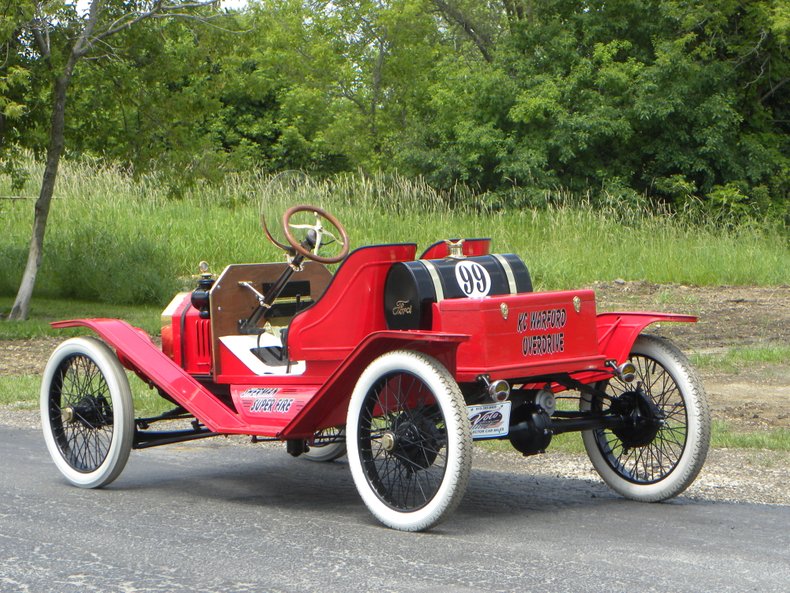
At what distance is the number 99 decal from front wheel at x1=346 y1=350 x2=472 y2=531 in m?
0.60

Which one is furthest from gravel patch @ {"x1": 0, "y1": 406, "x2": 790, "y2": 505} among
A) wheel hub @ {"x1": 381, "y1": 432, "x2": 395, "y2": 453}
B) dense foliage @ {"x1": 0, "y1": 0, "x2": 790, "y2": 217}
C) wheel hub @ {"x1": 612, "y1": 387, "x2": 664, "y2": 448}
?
dense foliage @ {"x1": 0, "y1": 0, "x2": 790, "y2": 217}

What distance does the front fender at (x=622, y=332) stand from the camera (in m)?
5.86

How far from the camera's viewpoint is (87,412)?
6.56 meters

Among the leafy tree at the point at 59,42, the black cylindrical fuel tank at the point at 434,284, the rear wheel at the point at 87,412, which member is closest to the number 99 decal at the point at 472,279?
the black cylindrical fuel tank at the point at 434,284

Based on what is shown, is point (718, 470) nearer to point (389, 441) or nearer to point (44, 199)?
point (389, 441)

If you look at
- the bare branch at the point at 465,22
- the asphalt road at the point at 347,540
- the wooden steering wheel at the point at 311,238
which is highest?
the bare branch at the point at 465,22

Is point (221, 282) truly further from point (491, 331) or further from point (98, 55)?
point (98, 55)

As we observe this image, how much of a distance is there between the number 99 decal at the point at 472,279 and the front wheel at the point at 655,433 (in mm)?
865

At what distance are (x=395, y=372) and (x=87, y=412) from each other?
2.12 metres

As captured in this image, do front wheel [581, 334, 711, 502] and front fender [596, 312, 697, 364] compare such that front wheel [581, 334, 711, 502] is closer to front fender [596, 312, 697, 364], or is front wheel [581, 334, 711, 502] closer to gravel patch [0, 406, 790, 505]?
front fender [596, 312, 697, 364]

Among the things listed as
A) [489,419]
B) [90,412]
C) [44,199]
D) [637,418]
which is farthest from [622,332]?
[44,199]

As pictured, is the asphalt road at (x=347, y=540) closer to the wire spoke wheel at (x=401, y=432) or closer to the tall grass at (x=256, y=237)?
the wire spoke wheel at (x=401, y=432)

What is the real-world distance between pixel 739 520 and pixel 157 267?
15364 millimetres

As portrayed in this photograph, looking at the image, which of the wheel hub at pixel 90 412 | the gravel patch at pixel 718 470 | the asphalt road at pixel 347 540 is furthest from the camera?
the wheel hub at pixel 90 412
